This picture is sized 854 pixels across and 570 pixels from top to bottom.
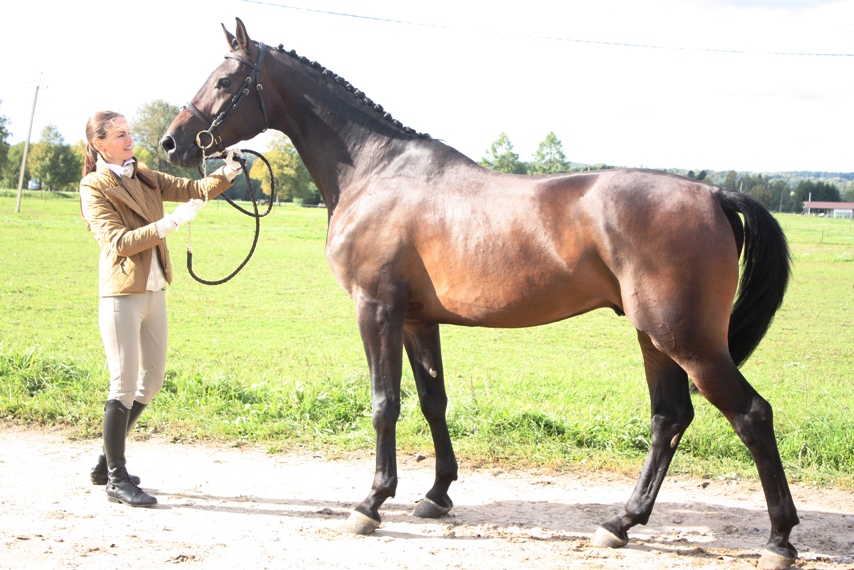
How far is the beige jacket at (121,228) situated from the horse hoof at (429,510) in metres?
2.05

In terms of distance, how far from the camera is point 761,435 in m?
3.48

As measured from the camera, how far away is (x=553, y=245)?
145 inches

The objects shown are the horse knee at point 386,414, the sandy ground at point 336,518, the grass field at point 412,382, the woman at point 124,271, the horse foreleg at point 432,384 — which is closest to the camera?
the sandy ground at point 336,518

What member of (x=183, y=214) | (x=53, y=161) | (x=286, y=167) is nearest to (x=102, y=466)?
(x=183, y=214)

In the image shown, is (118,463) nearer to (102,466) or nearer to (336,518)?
(102,466)

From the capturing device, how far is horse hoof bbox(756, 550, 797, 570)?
348cm

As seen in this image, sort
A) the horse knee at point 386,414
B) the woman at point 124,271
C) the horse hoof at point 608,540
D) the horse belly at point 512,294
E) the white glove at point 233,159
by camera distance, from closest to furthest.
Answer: the horse belly at point 512,294 < the horse hoof at point 608,540 < the horse knee at point 386,414 < the woman at point 124,271 < the white glove at point 233,159

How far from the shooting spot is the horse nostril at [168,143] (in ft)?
14.0

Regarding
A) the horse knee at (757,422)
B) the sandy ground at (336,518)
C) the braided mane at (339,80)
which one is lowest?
the sandy ground at (336,518)

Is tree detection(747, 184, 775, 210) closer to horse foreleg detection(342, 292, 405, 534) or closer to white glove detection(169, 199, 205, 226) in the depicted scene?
horse foreleg detection(342, 292, 405, 534)

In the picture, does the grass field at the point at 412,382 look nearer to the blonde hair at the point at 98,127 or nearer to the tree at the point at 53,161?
the blonde hair at the point at 98,127

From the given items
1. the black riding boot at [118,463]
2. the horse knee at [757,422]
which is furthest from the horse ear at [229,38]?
the horse knee at [757,422]

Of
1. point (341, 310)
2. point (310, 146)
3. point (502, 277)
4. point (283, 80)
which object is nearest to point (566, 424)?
point (502, 277)

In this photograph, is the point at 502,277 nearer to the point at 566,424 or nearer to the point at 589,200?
the point at 589,200
